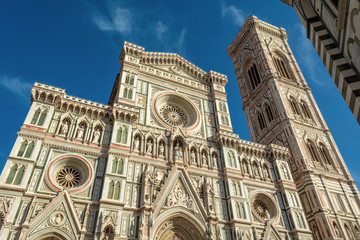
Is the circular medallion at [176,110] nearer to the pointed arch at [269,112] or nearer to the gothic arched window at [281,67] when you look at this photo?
the pointed arch at [269,112]

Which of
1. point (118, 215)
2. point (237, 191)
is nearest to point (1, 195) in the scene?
point (118, 215)

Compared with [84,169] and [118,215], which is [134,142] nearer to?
[84,169]

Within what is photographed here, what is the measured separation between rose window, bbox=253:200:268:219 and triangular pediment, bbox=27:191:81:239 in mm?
12686

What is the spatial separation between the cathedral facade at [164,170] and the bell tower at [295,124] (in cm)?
13

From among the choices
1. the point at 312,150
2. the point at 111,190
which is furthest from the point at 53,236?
the point at 312,150

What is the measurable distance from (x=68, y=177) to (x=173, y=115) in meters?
10.3

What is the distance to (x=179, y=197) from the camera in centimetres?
1761

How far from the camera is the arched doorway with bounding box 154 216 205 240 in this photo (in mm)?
16527

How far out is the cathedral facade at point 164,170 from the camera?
47.5 feet

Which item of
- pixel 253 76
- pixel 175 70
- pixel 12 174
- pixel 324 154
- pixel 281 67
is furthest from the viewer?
pixel 253 76

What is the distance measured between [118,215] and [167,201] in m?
3.32

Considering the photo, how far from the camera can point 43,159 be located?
614 inches

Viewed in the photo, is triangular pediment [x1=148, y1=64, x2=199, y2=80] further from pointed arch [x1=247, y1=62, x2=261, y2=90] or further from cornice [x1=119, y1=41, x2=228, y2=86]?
pointed arch [x1=247, y1=62, x2=261, y2=90]

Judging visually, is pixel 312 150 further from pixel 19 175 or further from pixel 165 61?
pixel 19 175
